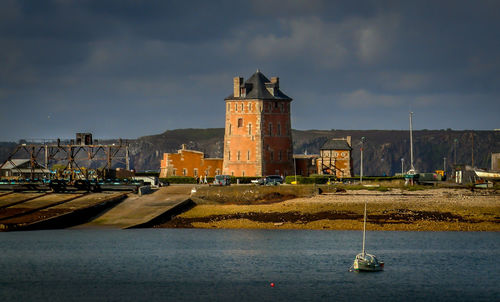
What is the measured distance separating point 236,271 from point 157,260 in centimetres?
794

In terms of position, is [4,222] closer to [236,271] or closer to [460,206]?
[236,271]

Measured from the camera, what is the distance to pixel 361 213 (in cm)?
8394

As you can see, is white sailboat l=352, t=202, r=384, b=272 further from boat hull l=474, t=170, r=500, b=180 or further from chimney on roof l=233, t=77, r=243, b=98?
chimney on roof l=233, t=77, r=243, b=98

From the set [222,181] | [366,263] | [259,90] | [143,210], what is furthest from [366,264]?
[259,90]

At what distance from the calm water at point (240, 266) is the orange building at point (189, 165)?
214 ft

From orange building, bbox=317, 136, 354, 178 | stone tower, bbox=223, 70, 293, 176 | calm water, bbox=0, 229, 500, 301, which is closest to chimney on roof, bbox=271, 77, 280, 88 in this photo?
stone tower, bbox=223, 70, 293, 176

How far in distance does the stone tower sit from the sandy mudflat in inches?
1598

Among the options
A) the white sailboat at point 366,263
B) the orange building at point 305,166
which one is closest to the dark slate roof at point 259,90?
the orange building at point 305,166

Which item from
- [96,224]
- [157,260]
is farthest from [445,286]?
[96,224]

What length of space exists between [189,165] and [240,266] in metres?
87.7

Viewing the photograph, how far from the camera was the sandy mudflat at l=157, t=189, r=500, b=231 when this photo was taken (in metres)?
78.5

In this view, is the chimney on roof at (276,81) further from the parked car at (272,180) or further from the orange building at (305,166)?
the parked car at (272,180)

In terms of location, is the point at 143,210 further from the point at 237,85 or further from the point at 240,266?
the point at 237,85

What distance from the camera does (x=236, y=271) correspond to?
5828cm
